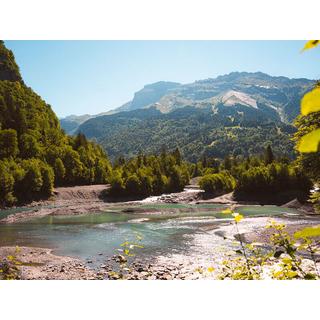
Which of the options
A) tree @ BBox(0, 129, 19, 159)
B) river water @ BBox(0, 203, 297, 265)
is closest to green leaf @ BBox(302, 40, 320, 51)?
river water @ BBox(0, 203, 297, 265)

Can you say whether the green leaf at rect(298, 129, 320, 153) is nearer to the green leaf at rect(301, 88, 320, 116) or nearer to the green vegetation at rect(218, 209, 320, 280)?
the green leaf at rect(301, 88, 320, 116)

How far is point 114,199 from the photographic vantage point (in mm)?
71438

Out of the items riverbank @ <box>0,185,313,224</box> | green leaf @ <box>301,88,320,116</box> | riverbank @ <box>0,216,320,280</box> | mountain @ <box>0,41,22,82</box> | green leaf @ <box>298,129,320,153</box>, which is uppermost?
mountain @ <box>0,41,22,82</box>

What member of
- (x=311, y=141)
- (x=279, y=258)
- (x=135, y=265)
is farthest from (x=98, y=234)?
(x=311, y=141)

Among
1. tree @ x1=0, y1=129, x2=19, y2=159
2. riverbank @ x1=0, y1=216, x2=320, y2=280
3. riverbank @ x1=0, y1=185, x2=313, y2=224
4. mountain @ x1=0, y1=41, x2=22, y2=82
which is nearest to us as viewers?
riverbank @ x1=0, y1=216, x2=320, y2=280

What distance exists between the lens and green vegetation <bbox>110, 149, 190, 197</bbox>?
2916 inches

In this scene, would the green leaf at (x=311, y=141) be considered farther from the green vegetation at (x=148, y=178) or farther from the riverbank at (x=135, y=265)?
the green vegetation at (x=148, y=178)

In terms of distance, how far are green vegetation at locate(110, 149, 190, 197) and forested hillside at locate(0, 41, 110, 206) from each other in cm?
939

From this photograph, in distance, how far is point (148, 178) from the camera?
250 feet

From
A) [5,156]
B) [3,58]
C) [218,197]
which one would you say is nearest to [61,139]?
[5,156]

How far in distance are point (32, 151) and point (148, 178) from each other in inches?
986

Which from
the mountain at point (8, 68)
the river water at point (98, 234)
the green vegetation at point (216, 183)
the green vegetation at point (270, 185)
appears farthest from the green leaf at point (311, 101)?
the mountain at point (8, 68)

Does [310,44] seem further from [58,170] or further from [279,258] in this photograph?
[58,170]
